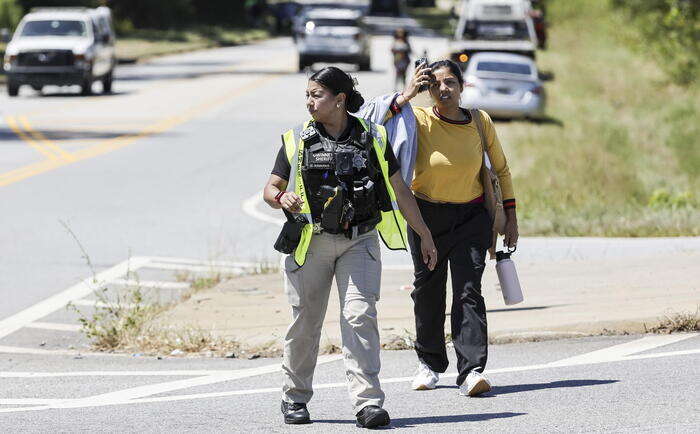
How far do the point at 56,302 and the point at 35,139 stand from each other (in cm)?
1356

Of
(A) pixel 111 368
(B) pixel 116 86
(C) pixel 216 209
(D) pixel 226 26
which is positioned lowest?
(D) pixel 226 26

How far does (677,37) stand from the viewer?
4012 cm

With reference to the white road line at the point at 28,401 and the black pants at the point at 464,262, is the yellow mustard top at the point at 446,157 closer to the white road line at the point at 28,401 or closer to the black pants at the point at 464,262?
the black pants at the point at 464,262

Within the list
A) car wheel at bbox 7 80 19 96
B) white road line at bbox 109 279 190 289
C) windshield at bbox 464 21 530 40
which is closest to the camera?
white road line at bbox 109 279 190 289

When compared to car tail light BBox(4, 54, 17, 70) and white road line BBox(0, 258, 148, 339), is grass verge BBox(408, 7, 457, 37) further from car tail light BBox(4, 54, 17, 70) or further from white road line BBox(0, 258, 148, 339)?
white road line BBox(0, 258, 148, 339)

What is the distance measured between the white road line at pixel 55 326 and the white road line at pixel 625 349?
393cm

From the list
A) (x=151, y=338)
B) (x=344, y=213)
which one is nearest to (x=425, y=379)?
(x=344, y=213)

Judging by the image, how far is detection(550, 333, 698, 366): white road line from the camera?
8.30 meters

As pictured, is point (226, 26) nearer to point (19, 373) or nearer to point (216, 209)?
point (216, 209)

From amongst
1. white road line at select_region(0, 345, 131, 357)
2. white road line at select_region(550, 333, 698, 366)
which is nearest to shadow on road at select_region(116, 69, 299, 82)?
white road line at select_region(0, 345, 131, 357)

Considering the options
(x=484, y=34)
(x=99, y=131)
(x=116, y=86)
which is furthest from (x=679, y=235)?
(x=116, y=86)

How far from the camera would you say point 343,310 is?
21.5 ft

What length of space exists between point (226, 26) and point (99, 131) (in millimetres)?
50796

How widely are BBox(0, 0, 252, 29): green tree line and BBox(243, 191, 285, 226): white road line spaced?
36045 mm
